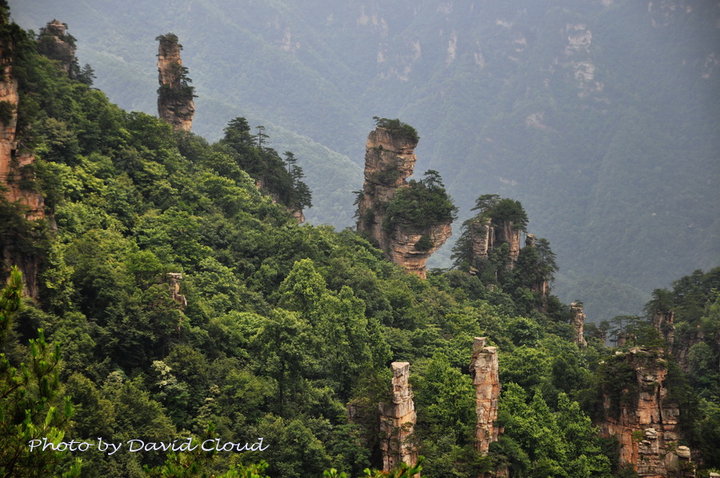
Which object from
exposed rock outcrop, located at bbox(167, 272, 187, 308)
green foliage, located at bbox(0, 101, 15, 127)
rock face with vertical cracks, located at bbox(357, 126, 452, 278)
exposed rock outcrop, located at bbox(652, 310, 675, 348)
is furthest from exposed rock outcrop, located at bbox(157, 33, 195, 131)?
exposed rock outcrop, located at bbox(652, 310, 675, 348)

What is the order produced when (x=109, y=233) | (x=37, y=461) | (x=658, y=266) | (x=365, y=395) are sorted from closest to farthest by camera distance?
(x=37, y=461)
(x=365, y=395)
(x=109, y=233)
(x=658, y=266)

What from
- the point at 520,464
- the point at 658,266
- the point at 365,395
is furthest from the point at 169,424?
the point at 658,266

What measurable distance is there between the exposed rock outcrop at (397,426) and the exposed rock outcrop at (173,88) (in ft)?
115

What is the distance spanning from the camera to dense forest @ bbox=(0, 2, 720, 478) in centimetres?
2328

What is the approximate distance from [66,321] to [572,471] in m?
21.3

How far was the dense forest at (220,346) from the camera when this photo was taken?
23.3m

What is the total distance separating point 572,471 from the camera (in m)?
31.9

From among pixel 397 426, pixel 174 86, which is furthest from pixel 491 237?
pixel 397 426

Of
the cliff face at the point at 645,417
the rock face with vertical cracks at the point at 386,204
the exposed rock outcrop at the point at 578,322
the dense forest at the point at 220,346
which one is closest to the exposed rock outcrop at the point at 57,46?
the dense forest at the point at 220,346

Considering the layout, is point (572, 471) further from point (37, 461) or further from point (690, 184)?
point (690, 184)

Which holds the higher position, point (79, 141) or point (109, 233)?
point (79, 141)

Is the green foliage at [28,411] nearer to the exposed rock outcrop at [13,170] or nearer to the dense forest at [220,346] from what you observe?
the dense forest at [220,346]

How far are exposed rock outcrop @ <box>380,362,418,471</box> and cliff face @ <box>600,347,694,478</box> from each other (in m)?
11.1

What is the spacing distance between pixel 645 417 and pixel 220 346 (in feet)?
64.1
